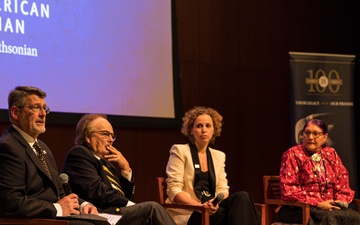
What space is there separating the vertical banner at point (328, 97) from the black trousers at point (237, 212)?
2324 millimetres

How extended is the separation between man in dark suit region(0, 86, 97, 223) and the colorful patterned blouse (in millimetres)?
1901

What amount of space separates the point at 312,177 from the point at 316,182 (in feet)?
0.16

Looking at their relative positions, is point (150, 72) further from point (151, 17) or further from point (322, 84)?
point (322, 84)

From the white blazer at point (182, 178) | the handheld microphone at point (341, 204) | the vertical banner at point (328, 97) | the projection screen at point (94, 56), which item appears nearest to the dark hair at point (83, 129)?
the white blazer at point (182, 178)

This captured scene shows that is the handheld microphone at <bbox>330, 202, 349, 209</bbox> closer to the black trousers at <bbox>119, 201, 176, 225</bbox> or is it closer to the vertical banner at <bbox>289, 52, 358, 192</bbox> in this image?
the vertical banner at <bbox>289, 52, 358, 192</bbox>

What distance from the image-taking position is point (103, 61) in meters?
6.02

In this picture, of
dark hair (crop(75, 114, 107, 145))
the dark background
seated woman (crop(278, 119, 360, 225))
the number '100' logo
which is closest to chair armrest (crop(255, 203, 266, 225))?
seated woman (crop(278, 119, 360, 225))

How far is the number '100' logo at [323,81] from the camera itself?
700cm

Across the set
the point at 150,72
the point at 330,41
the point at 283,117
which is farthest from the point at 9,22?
the point at 330,41

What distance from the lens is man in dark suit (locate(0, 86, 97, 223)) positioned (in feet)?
11.4

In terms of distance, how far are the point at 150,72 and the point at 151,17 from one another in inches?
19.9

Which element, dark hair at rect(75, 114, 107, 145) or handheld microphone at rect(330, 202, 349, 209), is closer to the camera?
dark hair at rect(75, 114, 107, 145)

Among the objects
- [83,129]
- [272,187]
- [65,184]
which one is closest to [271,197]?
[272,187]

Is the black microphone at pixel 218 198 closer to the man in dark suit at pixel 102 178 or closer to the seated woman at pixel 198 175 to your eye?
the seated woman at pixel 198 175
